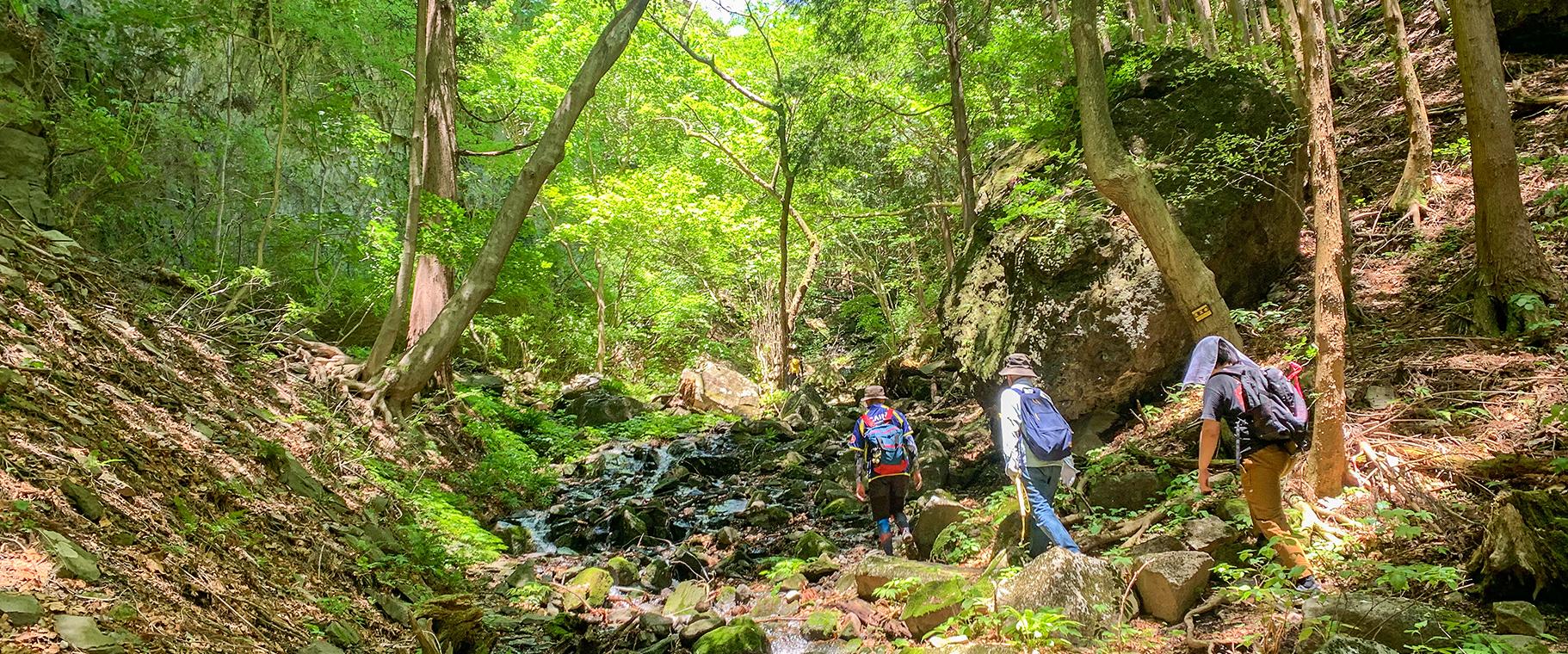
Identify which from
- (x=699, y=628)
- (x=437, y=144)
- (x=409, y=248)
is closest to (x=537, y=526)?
(x=409, y=248)

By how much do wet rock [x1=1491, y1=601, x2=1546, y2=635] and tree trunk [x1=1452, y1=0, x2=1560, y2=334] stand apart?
3988 millimetres

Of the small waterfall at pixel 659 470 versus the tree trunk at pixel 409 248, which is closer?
the tree trunk at pixel 409 248

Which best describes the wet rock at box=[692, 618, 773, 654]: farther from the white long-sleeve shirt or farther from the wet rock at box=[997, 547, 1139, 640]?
the white long-sleeve shirt

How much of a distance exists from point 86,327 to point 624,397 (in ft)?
38.0

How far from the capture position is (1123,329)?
7.96m

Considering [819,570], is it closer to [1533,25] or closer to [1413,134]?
[1413,134]

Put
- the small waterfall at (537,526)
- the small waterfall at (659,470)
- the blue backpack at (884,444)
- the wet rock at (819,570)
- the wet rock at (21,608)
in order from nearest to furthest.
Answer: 1. the wet rock at (21,608)
2. the wet rock at (819,570)
3. the blue backpack at (884,444)
4. the small waterfall at (537,526)
5. the small waterfall at (659,470)

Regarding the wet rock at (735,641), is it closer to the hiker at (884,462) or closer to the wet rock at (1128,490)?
the hiker at (884,462)

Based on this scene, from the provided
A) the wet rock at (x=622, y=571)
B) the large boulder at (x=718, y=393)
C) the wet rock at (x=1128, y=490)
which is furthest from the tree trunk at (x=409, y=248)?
the large boulder at (x=718, y=393)

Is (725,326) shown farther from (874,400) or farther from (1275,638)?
(1275,638)

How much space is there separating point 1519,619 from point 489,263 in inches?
342

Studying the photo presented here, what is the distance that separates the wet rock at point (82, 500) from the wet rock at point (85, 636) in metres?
1.02

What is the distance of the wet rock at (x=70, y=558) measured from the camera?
8.94ft


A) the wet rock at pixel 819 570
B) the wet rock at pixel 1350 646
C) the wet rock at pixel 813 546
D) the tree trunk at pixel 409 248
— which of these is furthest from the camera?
the tree trunk at pixel 409 248
